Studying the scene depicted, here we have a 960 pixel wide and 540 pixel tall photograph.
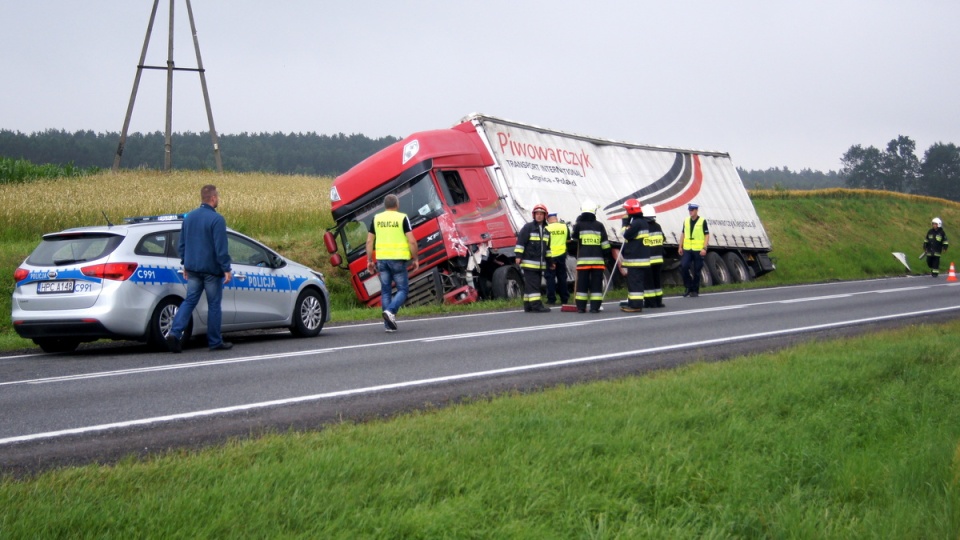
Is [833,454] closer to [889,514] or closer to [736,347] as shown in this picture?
[889,514]

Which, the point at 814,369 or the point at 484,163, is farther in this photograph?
the point at 484,163

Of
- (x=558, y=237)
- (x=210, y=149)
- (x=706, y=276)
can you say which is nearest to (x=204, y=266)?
(x=558, y=237)

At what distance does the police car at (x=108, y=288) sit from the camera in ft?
34.5

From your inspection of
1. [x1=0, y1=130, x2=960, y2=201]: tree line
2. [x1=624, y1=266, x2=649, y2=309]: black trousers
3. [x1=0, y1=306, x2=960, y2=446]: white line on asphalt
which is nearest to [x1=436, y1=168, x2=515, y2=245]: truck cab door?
[x1=624, y1=266, x2=649, y2=309]: black trousers

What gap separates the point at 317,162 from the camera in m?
73.7

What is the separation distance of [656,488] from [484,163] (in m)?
14.1

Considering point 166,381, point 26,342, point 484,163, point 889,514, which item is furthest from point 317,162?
point 889,514

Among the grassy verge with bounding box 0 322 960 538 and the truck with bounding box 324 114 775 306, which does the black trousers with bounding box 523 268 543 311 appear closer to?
the truck with bounding box 324 114 775 306

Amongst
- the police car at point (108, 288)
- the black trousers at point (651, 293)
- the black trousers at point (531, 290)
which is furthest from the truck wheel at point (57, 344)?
→ the black trousers at point (651, 293)

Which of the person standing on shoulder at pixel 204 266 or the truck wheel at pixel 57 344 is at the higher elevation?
the person standing on shoulder at pixel 204 266

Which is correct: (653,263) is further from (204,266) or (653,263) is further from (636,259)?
(204,266)

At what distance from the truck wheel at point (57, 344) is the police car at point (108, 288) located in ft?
0.04

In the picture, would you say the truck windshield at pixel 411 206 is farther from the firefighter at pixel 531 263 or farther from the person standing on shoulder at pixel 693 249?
the person standing on shoulder at pixel 693 249

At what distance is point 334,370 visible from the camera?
29.5ft
